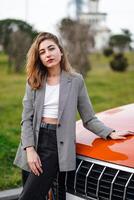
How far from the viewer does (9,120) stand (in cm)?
876

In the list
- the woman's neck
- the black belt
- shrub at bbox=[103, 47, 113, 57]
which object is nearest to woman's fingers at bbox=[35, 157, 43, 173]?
the black belt

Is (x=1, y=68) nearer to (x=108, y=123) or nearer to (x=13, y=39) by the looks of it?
(x=13, y=39)

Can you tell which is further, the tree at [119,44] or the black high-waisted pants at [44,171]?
the tree at [119,44]

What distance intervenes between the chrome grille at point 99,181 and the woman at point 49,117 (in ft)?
0.27

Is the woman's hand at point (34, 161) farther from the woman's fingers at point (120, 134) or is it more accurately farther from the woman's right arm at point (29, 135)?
the woman's fingers at point (120, 134)

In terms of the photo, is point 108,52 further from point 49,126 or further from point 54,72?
point 49,126

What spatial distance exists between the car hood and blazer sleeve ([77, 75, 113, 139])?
0.05m

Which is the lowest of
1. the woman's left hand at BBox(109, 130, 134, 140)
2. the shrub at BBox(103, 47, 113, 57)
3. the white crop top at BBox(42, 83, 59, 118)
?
the shrub at BBox(103, 47, 113, 57)

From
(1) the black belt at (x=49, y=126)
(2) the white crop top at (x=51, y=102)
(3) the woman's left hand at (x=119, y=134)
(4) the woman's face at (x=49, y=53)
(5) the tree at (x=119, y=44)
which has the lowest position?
(5) the tree at (x=119, y=44)

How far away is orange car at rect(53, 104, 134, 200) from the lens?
3.05 metres

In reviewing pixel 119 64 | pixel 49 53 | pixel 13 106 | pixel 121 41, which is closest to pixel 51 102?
pixel 49 53

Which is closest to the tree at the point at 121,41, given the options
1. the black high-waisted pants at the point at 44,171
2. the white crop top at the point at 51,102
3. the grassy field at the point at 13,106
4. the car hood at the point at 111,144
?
the grassy field at the point at 13,106

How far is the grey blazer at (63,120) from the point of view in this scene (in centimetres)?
338

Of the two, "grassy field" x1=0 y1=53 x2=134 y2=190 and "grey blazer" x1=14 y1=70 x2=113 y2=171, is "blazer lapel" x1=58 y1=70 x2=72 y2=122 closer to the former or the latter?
"grey blazer" x1=14 y1=70 x2=113 y2=171
